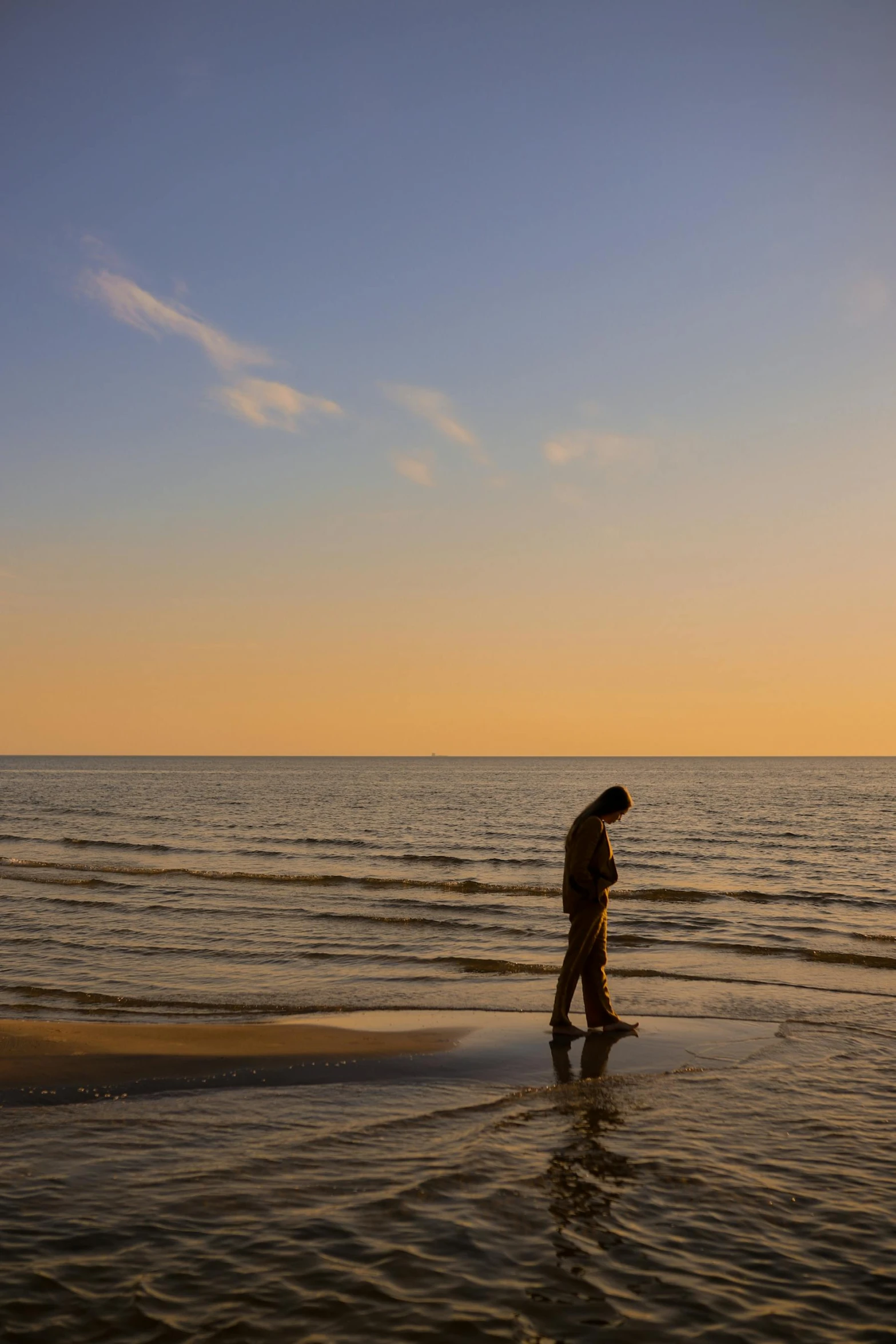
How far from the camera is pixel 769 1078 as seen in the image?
25.7 feet

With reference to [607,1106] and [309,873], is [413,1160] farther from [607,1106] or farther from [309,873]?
[309,873]

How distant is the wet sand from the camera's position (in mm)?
7707

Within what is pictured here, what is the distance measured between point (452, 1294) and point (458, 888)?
1821cm

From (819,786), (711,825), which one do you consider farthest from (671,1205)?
(819,786)

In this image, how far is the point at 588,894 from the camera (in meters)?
8.91

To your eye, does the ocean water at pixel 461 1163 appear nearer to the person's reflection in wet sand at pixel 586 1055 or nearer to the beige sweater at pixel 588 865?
the person's reflection in wet sand at pixel 586 1055

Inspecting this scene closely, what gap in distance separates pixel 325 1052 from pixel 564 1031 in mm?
2211

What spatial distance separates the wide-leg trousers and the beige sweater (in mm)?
94

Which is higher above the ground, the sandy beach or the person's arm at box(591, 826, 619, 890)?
the person's arm at box(591, 826, 619, 890)

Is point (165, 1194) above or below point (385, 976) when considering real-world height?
above

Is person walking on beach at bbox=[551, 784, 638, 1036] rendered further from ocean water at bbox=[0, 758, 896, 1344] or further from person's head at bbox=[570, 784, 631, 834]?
ocean water at bbox=[0, 758, 896, 1344]

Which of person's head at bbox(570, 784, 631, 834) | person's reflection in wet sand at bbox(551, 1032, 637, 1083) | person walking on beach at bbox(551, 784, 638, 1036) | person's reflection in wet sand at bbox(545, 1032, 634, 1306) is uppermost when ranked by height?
person's head at bbox(570, 784, 631, 834)

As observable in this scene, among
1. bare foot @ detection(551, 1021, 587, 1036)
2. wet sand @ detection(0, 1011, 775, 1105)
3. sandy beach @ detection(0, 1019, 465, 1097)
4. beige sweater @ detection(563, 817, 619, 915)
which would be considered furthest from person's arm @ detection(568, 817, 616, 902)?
sandy beach @ detection(0, 1019, 465, 1097)

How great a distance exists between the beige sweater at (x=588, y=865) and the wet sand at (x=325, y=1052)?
1322 mm
